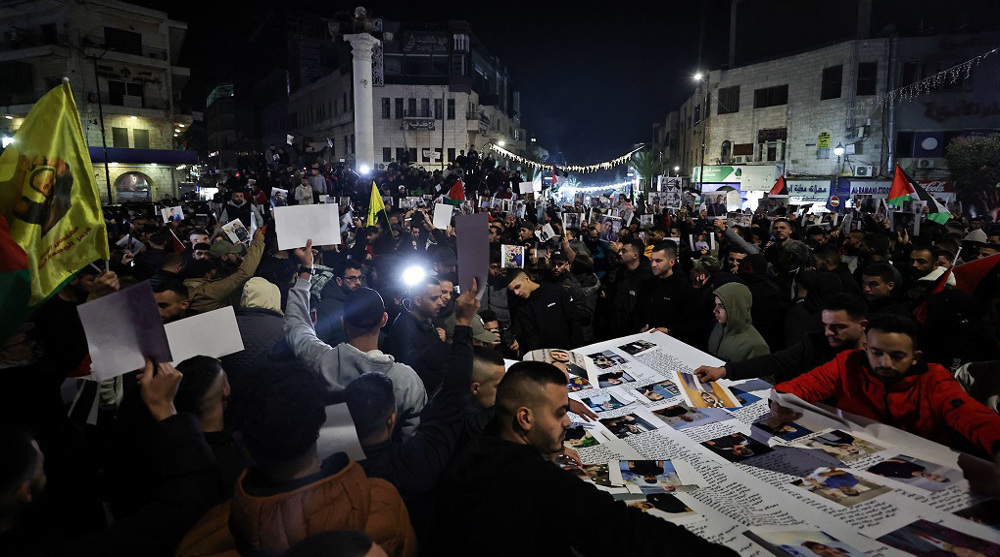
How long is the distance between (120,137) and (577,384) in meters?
53.5

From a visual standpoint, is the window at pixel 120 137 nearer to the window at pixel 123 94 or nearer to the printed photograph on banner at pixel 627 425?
the window at pixel 123 94

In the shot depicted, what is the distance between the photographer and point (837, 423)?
3162 millimetres

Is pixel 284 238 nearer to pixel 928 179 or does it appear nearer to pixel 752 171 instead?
pixel 928 179

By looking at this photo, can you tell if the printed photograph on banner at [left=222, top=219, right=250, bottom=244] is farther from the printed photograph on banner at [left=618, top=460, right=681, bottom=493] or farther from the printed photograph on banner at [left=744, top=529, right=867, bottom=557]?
the printed photograph on banner at [left=744, top=529, right=867, bottom=557]

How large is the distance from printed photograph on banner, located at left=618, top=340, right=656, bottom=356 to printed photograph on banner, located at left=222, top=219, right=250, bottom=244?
6.09m

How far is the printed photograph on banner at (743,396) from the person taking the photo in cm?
363

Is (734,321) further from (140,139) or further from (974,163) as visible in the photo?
(140,139)

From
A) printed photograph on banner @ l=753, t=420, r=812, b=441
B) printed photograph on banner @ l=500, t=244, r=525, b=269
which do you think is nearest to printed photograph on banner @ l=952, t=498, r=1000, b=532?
printed photograph on banner @ l=753, t=420, r=812, b=441

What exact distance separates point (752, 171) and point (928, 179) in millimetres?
10908

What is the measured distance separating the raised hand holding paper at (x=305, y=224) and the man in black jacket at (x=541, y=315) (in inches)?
79.1

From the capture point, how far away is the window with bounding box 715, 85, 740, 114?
44750mm

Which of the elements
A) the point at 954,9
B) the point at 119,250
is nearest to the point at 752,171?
the point at 954,9

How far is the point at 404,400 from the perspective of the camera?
3.48m

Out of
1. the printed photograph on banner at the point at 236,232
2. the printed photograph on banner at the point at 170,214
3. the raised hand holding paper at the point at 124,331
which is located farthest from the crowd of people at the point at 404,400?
the printed photograph on banner at the point at 170,214
